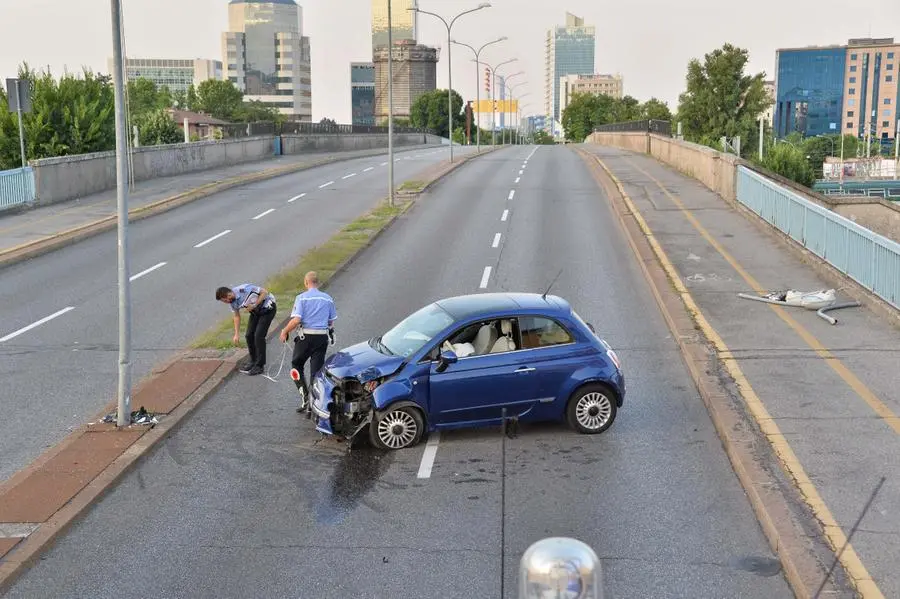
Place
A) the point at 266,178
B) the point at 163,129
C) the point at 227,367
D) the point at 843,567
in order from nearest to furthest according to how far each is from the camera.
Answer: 1. the point at 843,567
2. the point at 227,367
3. the point at 266,178
4. the point at 163,129

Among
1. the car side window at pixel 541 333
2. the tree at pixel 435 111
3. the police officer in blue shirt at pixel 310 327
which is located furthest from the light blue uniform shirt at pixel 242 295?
the tree at pixel 435 111

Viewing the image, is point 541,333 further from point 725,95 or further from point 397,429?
point 725,95

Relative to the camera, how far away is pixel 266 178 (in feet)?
147

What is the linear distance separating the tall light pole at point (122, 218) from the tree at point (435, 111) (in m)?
150

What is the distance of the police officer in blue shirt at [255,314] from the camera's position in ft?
44.4

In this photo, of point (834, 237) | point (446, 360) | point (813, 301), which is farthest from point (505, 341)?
point (834, 237)

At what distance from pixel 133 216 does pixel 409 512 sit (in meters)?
24.7

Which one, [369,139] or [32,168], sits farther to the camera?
[369,139]

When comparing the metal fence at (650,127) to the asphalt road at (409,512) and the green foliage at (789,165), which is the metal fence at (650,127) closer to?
the green foliage at (789,165)

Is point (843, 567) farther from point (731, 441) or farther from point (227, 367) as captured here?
point (227, 367)

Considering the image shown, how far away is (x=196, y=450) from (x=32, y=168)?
25093 millimetres

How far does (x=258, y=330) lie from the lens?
1370cm

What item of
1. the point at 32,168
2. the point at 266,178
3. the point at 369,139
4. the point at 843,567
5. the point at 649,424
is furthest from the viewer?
the point at 369,139

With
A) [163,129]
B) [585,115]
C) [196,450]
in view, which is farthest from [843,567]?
[585,115]
